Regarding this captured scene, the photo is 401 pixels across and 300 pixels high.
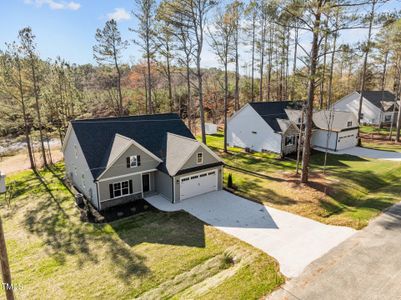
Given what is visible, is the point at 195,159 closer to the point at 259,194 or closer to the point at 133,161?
the point at 133,161

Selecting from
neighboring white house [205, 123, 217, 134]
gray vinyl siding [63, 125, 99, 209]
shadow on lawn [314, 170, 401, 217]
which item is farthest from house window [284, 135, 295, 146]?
gray vinyl siding [63, 125, 99, 209]

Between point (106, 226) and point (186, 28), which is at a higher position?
point (186, 28)

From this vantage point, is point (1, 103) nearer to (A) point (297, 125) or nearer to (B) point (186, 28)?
(B) point (186, 28)

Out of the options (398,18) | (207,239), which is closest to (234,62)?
(398,18)

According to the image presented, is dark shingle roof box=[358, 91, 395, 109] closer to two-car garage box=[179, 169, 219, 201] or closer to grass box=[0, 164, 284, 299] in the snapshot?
two-car garage box=[179, 169, 219, 201]

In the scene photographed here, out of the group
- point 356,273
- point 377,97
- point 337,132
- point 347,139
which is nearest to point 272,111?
point 337,132

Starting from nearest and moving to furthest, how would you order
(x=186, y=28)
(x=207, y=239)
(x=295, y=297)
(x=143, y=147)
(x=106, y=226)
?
(x=295, y=297)
(x=207, y=239)
(x=106, y=226)
(x=143, y=147)
(x=186, y=28)

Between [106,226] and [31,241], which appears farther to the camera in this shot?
[106,226]
